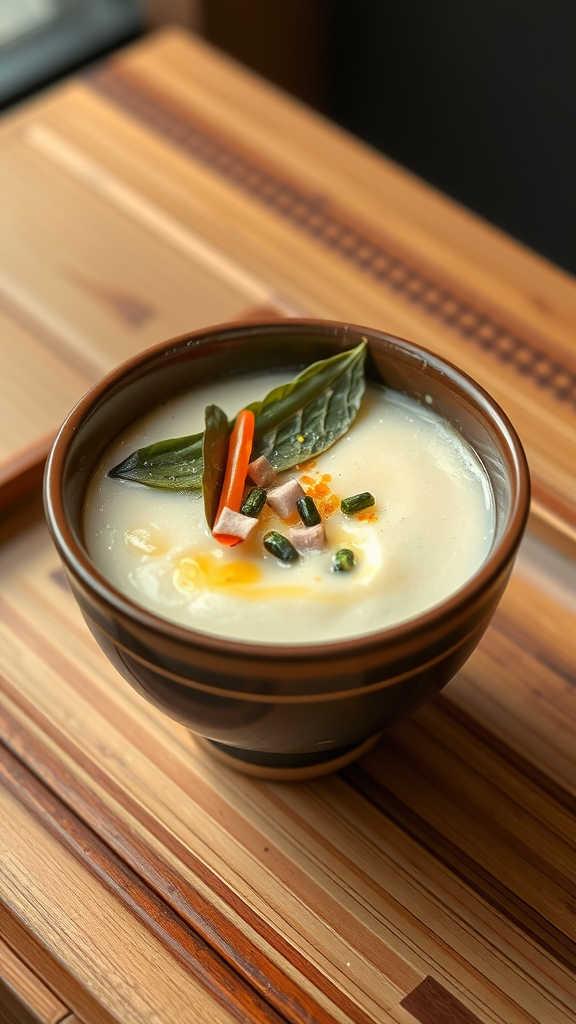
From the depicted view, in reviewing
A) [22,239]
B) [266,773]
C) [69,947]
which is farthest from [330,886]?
[22,239]

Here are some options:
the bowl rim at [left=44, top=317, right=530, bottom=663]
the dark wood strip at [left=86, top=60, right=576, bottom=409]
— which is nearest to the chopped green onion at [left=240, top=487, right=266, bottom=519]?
the bowl rim at [left=44, top=317, right=530, bottom=663]

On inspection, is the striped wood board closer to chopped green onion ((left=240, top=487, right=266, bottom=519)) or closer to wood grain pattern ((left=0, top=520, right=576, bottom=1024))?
wood grain pattern ((left=0, top=520, right=576, bottom=1024))

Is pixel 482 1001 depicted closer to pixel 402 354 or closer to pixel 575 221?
pixel 402 354

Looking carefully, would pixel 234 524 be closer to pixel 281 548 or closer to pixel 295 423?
pixel 281 548

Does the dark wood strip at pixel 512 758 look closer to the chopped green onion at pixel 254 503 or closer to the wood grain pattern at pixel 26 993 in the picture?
the chopped green onion at pixel 254 503

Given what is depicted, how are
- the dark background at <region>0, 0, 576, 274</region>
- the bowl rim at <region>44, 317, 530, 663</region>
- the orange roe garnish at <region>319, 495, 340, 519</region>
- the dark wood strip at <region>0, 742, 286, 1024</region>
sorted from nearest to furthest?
the bowl rim at <region>44, 317, 530, 663</region>
the dark wood strip at <region>0, 742, 286, 1024</region>
the orange roe garnish at <region>319, 495, 340, 519</region>
the dark background at <region>0, 0, 576, 274</region>

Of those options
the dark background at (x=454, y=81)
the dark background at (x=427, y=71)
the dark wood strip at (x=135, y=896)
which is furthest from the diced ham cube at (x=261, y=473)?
the dark background at (x=454, y=81)

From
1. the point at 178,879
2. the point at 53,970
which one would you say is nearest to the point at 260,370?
the point at 178,879

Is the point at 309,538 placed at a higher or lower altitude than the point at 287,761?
higher
